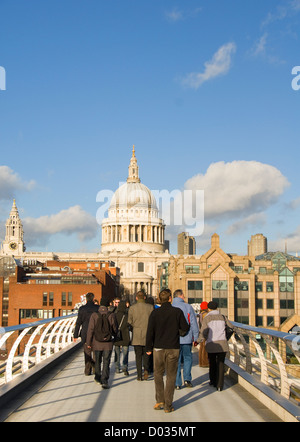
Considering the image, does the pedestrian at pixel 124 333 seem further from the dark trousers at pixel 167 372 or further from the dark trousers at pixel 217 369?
the dark trousers at pixel 167 372

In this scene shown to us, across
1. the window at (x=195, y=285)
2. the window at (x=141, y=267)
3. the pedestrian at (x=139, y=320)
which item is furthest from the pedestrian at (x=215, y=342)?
the window at (x=141, y=267)

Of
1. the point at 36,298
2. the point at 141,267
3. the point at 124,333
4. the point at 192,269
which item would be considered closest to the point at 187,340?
the point at 124,333

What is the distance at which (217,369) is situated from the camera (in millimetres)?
13445

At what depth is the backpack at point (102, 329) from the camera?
14.0 meters

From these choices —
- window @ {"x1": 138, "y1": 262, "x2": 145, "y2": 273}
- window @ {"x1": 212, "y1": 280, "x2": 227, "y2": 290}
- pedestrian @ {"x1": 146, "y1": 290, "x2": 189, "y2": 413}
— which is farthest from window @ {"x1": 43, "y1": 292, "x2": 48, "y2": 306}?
window @ {"x1": 138, "y1": 262, "x2": 145, "y2": 273}

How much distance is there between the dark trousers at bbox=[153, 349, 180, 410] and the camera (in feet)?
35.8

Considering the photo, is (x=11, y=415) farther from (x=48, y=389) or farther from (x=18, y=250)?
(x=18, y=250)

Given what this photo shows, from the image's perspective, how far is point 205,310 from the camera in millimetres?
16859

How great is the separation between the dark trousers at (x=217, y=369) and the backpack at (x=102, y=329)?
2.52m

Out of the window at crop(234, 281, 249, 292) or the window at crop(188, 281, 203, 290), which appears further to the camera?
the window at crop(188, 281, 203, 290)

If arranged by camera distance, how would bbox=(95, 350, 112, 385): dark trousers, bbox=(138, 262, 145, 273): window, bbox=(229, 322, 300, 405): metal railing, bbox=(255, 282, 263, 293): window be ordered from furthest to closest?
1. bbox=(138, 262, 145, 273): window
2. bbox=(255, 282, 263, 293): window
3. bbox=(95, 350, 112, 385): dark trousers
4. bbox=(229, 322, 300, 405): metal railing

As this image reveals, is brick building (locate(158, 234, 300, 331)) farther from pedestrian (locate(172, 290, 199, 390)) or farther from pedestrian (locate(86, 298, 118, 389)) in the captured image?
pedestrian (locate(86, 298, 118, 389))

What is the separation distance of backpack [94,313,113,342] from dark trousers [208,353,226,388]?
2.52m
